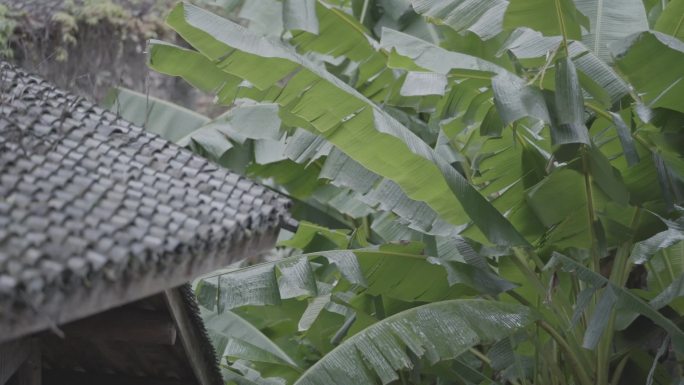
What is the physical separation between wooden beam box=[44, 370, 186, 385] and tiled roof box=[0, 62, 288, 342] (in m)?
1.47

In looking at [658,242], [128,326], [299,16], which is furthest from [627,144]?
[128,326]

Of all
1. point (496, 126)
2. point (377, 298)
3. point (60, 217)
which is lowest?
point (377, 298)

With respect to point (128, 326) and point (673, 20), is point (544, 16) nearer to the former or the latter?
point (673, 20)

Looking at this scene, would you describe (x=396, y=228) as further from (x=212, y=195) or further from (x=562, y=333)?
(x=212, y=195)

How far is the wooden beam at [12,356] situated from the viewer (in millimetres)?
3508

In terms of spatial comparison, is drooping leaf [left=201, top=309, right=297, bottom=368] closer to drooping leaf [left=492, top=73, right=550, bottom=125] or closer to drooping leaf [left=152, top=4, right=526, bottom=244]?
drooping leaf [left=152, top=4, right=526, bottom=244]

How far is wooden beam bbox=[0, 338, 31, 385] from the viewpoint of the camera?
351 cm

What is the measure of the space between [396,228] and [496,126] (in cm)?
183

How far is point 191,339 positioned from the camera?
4320mm

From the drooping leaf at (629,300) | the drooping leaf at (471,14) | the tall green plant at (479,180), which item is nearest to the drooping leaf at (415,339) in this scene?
the tall green plant at (479,180)

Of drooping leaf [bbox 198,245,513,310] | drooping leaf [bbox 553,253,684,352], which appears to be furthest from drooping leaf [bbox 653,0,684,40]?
drooping leaf [bbox 198,245,513,310]

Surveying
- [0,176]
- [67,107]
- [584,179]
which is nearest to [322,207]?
[584,179]

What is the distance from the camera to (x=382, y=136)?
4.61m

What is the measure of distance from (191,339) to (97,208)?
1.71m
